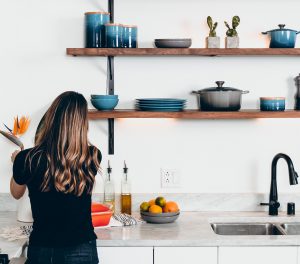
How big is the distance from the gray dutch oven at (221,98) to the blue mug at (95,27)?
0.61m

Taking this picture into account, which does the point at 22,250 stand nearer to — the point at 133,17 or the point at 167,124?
the point at 167,124

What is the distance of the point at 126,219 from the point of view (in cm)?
314

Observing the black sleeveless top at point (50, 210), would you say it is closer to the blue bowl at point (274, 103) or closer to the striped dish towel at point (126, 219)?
the striped dish towel at point (126, 219)

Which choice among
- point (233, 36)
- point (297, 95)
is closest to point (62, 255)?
point (233, 36)

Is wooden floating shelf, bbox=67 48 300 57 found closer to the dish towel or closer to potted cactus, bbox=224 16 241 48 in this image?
potted cactus, bbox=224 16 241 48

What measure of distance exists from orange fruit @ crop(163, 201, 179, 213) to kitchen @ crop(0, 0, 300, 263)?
275mm

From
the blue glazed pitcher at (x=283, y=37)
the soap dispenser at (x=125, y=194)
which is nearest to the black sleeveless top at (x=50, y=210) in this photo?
the soap dispenser at (x=125, y=194)

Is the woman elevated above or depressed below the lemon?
above

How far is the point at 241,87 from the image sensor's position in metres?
3.44

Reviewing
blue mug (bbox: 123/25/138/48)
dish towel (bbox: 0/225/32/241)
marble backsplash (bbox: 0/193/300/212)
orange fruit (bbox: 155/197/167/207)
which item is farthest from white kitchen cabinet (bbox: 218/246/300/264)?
blue mug (bbox: 123/25/138/48)

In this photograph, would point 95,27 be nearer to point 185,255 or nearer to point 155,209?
point 155,209

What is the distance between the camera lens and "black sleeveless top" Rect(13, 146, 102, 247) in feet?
8.04

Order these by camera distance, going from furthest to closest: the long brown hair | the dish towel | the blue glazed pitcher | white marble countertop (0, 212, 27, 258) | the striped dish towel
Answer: the blue glazed pitcher → the striped dish towel → the dish towel → white marble countertop (0, 212, 27, 258) → the long brown hair

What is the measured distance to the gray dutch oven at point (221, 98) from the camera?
318 centimetres
